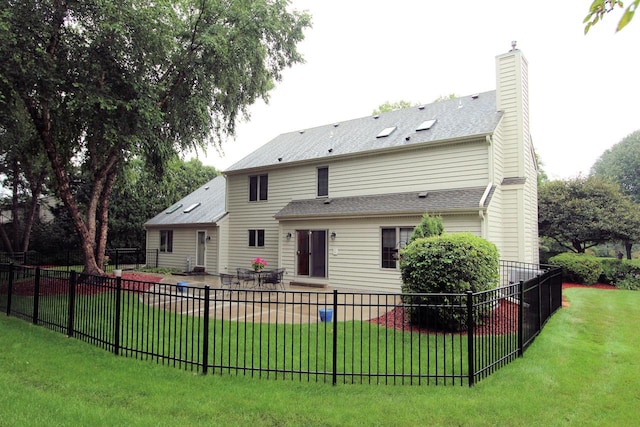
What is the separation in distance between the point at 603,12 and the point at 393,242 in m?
10.6

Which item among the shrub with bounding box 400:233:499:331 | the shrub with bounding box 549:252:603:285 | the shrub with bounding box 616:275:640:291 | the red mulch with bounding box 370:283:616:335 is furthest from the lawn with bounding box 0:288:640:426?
the shrub with bounding box 616:275:640:291

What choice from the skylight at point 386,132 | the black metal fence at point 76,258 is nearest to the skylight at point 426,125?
the skylight at point 386,132

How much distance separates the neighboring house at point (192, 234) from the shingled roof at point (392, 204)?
4.80 m

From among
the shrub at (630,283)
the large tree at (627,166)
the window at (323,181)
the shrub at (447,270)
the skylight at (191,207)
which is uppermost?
the large tree at (627,166)

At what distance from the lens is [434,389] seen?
4.57 metres

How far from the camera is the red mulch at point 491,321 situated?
18.8ft

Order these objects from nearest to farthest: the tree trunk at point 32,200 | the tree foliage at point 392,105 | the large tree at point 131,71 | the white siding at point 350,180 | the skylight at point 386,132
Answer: the large tree at point 131,71 → the white siding at point 350,180 → the skylight at point 386,132 → the tree trunk at point 32,200 → the tree foliage at point 392,105

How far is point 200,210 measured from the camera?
21062 millimetres

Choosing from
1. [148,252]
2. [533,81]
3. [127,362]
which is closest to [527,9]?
[127,362]

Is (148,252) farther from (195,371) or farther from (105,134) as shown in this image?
(195,371)

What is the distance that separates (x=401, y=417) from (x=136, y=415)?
8.89 ft

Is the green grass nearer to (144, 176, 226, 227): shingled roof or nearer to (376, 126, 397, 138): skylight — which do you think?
(376, 126, 397, 138): skylight

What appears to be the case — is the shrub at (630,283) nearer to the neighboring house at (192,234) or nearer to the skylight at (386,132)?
the skylight at (386,132)

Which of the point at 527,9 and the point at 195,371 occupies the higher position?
the point at 527,9
